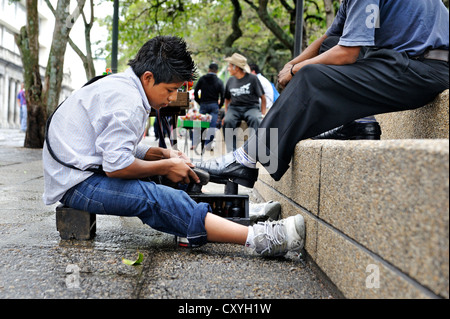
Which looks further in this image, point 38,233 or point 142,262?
point 38,233

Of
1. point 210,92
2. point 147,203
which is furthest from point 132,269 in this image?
point 210,92

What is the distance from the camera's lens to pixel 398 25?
2.57 meters

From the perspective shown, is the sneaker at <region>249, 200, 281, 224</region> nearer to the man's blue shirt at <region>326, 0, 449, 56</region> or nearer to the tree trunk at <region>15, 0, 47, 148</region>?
the man's blue shirt at <region>326, 0, 449, 56</region>

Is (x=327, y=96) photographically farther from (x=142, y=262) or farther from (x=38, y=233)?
(x=38, y=233)

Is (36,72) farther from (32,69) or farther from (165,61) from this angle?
(165,61)

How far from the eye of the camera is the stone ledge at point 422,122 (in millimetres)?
2166

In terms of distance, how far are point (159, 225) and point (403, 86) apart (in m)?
1.53

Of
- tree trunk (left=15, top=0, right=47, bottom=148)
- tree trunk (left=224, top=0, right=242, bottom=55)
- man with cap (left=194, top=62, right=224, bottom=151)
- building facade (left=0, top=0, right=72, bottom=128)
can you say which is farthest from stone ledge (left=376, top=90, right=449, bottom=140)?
building facade (left=0, top=0, right=72, bottom=128)

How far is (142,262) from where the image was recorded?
7.26 ft

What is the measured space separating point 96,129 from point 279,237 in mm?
1124

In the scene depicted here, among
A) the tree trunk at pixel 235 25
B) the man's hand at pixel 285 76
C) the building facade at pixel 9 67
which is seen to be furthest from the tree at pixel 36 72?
the building facade at pixel 9 67
